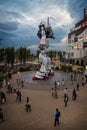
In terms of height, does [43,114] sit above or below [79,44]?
below

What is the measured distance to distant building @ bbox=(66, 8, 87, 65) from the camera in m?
89.1

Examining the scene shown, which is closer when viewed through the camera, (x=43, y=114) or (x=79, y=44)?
(x=43, y=114)

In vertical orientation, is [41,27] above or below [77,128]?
above

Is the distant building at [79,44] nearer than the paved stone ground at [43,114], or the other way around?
the paved stone ground at [43,114]

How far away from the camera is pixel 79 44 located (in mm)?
95250

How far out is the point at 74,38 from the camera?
10469 cm

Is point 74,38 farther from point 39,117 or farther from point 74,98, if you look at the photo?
point 39,117

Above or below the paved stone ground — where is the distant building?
above

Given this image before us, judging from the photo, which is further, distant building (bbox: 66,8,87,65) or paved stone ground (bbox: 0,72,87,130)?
distant building (bbox: 66,8,87,65)

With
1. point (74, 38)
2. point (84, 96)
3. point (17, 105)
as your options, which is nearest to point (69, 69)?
point (74, 38)

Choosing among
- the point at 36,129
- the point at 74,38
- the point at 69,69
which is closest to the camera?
the point at 36,129

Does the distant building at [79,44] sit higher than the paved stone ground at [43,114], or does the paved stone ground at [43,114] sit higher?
the distant building at [79,44]

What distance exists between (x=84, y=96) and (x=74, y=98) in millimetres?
2924

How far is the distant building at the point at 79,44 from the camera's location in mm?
89062
